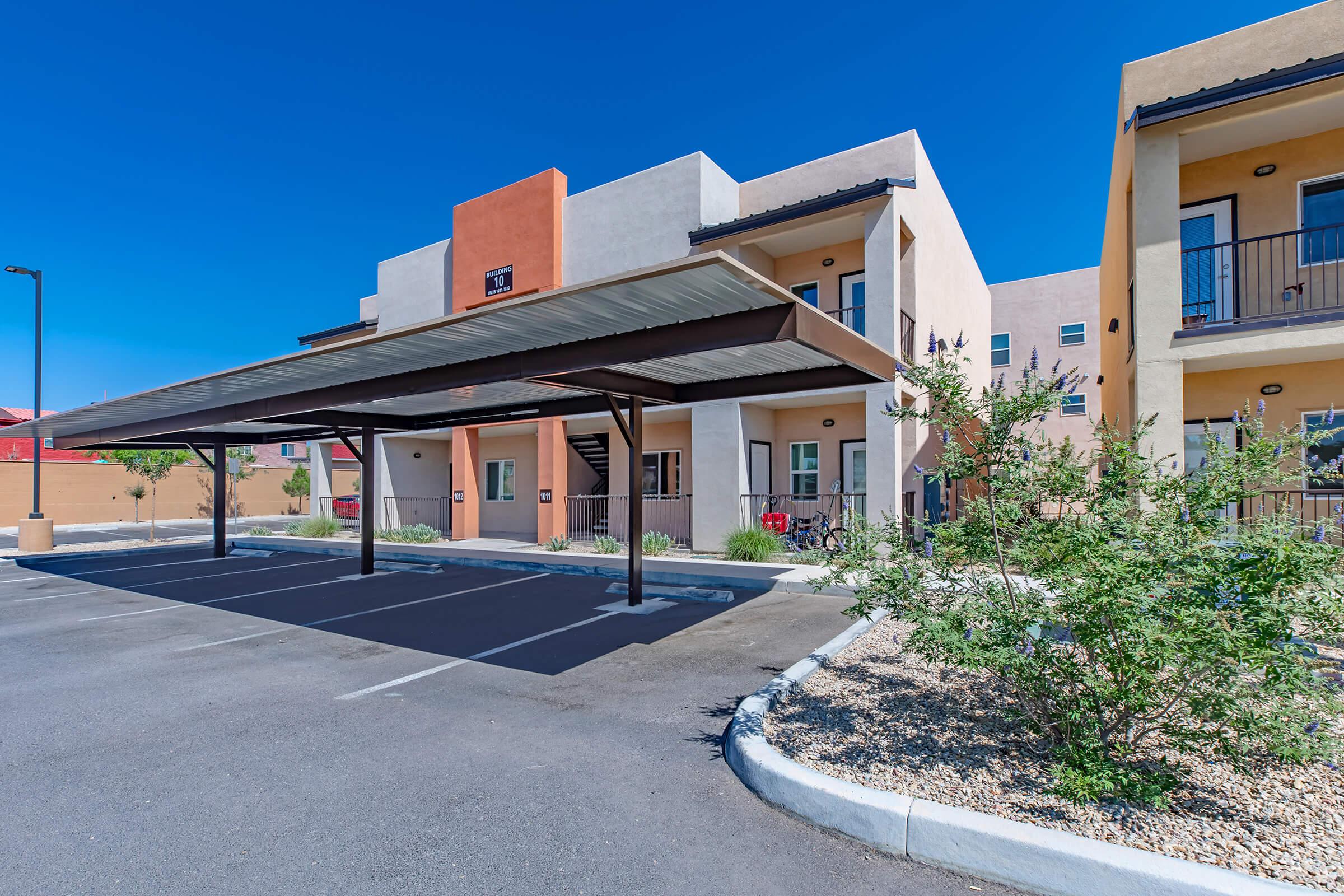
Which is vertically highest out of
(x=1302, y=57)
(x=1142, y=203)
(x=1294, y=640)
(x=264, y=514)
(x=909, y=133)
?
(x=909, y=133)

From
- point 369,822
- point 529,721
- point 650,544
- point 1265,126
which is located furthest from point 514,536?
point 1265,126

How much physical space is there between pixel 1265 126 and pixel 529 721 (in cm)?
1277

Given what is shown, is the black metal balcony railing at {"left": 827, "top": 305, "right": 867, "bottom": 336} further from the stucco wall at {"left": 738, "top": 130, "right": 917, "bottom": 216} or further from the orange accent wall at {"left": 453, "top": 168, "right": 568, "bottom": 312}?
the orange accent wall at {"left": 453, "top": 168, "right": 568, "bottom": 312}

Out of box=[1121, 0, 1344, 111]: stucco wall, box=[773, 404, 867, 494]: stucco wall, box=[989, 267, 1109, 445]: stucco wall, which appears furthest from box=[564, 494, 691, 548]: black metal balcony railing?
box=[989, 267, 1109, 445]: stucco wall

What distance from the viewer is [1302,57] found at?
9.38 m

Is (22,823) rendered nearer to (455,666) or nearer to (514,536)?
(455,666)

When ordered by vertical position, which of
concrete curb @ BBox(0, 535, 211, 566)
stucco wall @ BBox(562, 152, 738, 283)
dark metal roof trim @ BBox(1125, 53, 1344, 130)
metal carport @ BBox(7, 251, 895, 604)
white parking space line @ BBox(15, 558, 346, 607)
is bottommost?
concrete curb @ BBox(0, 535, 211, 566)

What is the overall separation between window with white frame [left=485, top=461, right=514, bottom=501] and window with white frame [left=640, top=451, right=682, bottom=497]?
5.60m

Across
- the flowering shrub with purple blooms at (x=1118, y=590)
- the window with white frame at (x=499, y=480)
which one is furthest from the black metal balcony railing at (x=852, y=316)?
the window with white frame at (x=499, y=480)

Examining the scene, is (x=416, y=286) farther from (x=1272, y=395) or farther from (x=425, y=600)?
(x=1272, y=395)

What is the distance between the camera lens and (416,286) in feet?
68.5

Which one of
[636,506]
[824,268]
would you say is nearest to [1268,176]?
[824,268]

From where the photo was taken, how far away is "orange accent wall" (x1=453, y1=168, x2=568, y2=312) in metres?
17.3

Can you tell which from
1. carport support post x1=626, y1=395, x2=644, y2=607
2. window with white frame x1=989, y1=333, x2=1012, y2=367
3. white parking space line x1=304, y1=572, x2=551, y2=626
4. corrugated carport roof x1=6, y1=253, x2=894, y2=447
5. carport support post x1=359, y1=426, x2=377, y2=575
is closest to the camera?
corrugated carport roof x1=6, y1=253, x2=894, y2=447
